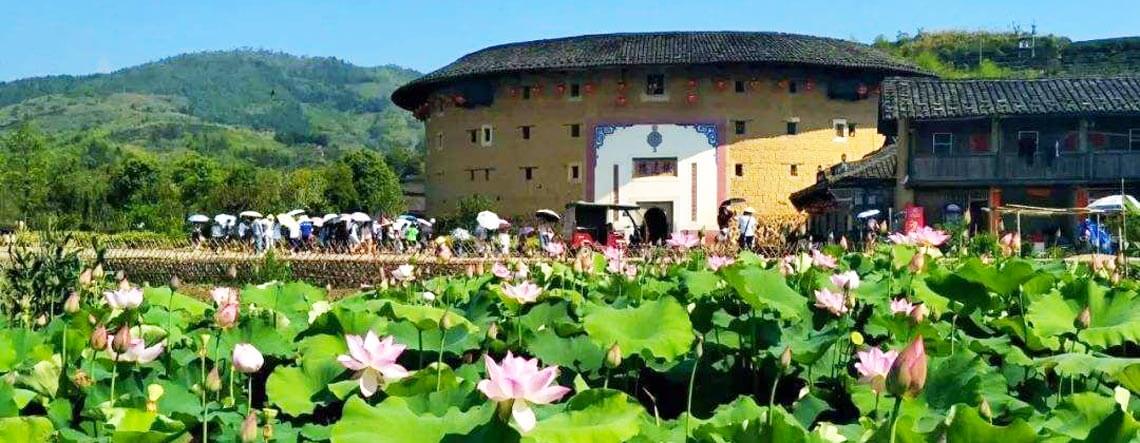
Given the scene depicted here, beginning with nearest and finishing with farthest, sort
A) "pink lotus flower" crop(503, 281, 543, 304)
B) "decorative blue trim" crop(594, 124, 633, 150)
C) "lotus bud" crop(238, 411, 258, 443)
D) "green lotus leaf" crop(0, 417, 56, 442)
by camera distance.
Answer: "lotus bud" crop(238, 411, 258, 443) < "green lotus leaf" crop(0, 417, 56, 442) < "pink lotus flower" crop(503, 281, 543, 304) < "decorative blue trim" crop(594, 124, 633, 150)

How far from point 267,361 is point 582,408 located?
1.42 meters

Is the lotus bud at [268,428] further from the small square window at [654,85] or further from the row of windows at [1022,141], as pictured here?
the small square window at [654,85]

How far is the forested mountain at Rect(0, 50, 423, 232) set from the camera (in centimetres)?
3925

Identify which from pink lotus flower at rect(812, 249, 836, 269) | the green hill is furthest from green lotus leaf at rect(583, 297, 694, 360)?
the green hill

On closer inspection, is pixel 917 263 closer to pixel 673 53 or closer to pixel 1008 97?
pixel 1008 97

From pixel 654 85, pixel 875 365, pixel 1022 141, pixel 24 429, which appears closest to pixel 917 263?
pixel 875 365

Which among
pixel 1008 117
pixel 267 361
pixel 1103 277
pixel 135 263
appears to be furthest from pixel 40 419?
pixel 1008 117

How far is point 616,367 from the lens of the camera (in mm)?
2500

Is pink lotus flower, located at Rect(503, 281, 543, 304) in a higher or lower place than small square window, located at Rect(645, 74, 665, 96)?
lower

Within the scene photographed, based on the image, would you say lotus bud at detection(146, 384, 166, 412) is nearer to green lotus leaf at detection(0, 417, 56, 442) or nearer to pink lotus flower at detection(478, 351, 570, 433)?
green lotus leaf at detection(0, 417, 56, 442)

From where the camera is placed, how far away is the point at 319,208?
39.6 m

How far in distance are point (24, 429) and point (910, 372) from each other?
126 centimetres

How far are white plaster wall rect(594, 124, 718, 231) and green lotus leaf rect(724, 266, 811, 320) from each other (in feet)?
91.6

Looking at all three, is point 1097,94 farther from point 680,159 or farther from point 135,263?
point 135,263
